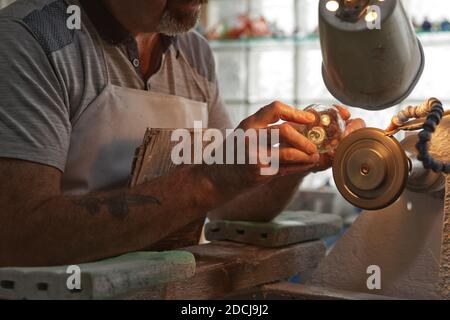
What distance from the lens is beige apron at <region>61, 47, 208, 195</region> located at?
1398mm

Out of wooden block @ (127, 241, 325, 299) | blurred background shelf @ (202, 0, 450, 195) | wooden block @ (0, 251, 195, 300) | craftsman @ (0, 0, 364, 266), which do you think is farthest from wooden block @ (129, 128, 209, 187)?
blurred background shelf @ (202, 0, 450, 195)

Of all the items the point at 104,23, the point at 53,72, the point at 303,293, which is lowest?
Result: the point at 303,293

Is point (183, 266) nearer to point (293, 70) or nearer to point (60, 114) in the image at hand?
point (60, 114)

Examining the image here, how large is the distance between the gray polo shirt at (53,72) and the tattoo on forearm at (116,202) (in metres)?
0.11

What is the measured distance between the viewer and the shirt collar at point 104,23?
4.81ft

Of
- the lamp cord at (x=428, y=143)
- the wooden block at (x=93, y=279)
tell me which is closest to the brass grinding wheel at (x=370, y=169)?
the lamp cord at (x=428, y=143)

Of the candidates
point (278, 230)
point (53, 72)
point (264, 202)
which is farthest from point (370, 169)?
point (53, 72)

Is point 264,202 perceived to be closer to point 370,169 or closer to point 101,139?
point 101,139

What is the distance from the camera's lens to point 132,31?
1540mm

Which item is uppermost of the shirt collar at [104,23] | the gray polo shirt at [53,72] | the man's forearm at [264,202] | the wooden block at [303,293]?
the shirt collar at [104,23]

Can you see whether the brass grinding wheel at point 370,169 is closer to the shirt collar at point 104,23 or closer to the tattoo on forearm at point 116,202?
the tattoo on forearm at point 116,202

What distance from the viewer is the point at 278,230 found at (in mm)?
1464

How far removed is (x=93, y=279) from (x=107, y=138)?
584mm

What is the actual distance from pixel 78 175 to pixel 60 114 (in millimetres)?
185
